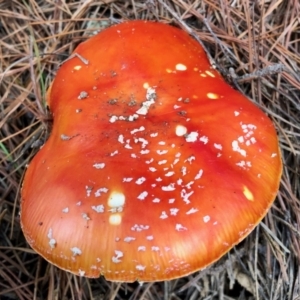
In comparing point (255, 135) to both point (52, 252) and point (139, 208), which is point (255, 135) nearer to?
point (139, 208)

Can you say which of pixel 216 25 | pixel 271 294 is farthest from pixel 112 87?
pixel 271 294

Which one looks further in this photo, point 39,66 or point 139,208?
point 39,66

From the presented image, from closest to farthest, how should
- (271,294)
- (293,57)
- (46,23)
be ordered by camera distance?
(271,294) → (293,57) → (46,23)

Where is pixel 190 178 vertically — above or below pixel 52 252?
above

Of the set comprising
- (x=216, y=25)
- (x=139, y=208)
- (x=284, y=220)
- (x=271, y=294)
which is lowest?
(x=271, y=294)

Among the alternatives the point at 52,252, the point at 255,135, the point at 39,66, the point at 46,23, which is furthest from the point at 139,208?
the point at 46,23

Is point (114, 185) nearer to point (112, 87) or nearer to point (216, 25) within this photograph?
point (112, 87)

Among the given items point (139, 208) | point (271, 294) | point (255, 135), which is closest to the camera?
point (139, 208)
